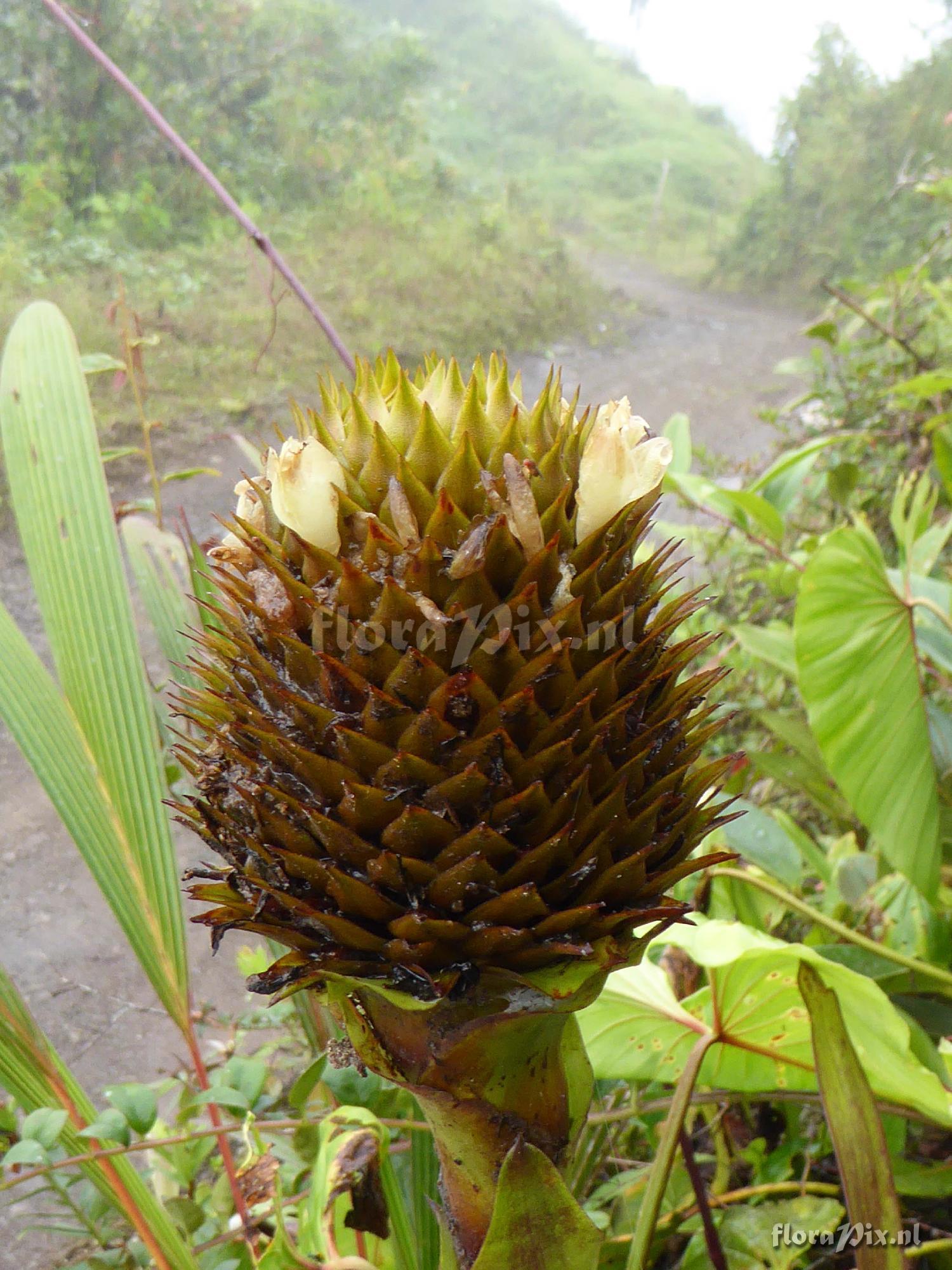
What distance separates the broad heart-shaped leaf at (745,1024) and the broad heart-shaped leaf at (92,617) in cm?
34

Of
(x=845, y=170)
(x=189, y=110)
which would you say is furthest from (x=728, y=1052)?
(x=845, y=170)

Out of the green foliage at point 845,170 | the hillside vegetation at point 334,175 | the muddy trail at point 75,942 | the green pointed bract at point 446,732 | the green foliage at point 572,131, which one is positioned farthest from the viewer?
the green foliage at point 572,131

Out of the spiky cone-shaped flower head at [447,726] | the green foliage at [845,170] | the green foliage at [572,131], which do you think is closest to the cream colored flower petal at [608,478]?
the spiky cone-shaped flower head at [447,726]

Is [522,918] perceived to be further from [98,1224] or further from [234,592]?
[98,1224]

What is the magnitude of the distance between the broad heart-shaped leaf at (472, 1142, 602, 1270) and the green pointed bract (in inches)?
3.2

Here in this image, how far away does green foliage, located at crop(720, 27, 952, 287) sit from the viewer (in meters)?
2.90

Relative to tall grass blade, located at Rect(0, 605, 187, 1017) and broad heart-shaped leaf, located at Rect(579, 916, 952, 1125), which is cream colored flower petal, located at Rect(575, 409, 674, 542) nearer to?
broad heart-shaped leaf, located at Rect(579, 916, 952, 1125)

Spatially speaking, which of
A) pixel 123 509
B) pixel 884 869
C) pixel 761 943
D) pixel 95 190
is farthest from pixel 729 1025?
pixel 95 190

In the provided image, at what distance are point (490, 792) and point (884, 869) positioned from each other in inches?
38.2

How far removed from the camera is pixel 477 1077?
14.1 inches

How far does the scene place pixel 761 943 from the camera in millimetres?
555

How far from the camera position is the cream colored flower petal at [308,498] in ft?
1.15

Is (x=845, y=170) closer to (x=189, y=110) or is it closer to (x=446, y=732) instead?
(x=189, y=110)

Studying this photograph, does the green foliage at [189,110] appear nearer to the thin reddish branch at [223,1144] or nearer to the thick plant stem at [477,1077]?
the thin reddish branch at [223,1144]
